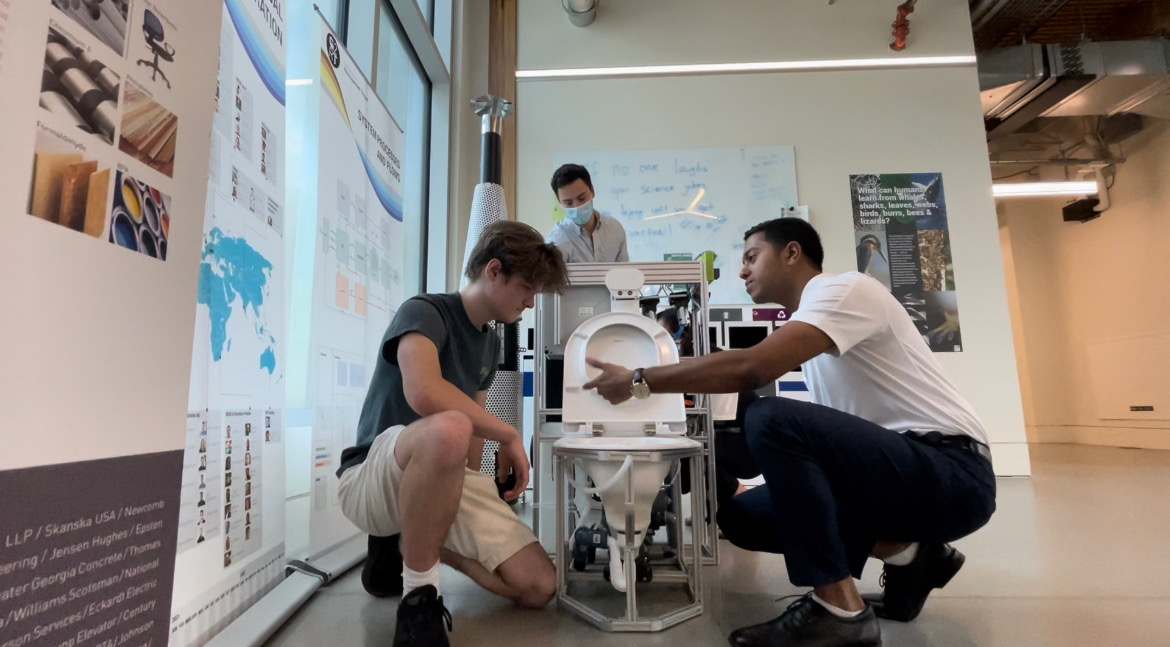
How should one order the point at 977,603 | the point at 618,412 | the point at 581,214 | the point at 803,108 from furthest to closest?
the point at 803,108 < the point at 581,214 < the point at 618,412 < the point at 977,603

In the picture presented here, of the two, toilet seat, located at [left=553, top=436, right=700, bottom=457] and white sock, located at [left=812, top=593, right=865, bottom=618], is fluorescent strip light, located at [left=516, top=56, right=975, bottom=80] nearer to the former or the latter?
toilet seat, located at [left=553, top=436, right=700, bottom=457]

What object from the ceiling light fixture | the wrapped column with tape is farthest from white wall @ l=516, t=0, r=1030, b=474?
the wrapped column with tape

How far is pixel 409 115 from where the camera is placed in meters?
3.71

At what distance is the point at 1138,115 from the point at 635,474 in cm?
726

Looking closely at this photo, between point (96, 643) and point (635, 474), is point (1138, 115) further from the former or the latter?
point (96, 643)

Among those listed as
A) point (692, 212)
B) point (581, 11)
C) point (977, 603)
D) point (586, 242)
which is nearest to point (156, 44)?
point (586, 242)

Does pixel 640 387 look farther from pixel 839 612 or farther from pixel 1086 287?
pixel 1086 287

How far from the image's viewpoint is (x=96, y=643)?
683 millimetres

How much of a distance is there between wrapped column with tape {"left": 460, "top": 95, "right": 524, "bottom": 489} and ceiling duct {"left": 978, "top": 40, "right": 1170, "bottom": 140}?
4166mm

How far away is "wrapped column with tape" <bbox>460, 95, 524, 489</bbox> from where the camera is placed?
2.80m

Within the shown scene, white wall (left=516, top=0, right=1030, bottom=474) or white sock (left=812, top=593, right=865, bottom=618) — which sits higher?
white wall (left=516, top=0, right=1030, bottom=474)

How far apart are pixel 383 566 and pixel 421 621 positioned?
0.43 metres

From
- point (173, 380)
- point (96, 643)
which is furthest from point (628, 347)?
point (96, 643)

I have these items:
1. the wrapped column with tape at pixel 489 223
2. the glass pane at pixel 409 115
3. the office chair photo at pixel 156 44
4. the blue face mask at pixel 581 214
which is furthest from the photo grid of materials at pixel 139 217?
the glass pane at pixel 409 115
